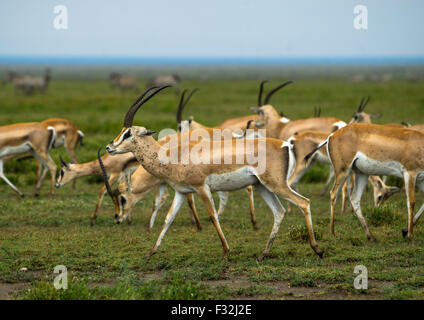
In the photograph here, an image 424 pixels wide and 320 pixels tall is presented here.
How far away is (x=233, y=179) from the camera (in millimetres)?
7773

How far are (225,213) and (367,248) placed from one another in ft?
10.9

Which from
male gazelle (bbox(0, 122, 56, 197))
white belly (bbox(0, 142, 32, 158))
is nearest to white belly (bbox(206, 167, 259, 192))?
male gazelle (bbox(0, 122, 56, 197))

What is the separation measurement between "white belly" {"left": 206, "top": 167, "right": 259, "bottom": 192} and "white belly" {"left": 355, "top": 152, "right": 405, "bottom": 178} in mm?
1655

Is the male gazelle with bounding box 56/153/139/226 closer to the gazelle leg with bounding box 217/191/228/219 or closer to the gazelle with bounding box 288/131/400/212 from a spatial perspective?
the gazelle leg with bounding box 217/191/228/219

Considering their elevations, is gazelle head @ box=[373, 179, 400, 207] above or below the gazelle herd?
below

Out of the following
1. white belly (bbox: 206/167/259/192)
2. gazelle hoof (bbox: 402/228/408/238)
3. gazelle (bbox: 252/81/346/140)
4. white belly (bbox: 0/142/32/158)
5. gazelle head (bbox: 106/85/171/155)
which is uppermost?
gazelle head (bbox: 106/85/171/155)

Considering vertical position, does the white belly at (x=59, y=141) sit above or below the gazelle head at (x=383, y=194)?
above

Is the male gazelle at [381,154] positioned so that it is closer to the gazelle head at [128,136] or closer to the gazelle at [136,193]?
the gazelle at [136,193]

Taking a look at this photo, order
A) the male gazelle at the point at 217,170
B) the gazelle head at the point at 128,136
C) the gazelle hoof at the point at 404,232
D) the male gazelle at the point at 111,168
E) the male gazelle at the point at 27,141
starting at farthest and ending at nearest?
the male gazelle at the point at 27,141 → the male gazelle at the point at 111,168 → the gazelle hoof at the point at 404,232 → the gazelle head at the point at 128,136 → the male gazelle at the point at 217,170

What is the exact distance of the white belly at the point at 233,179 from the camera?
7707 mm

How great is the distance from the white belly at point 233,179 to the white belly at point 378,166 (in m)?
1.65

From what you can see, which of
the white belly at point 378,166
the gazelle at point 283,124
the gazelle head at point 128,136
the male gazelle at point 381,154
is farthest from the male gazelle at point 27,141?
the white belly at point 378,166

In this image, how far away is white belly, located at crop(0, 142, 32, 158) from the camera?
12102 mm

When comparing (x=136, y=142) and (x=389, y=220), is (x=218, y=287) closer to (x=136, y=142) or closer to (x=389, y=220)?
(x=136, y=142)
